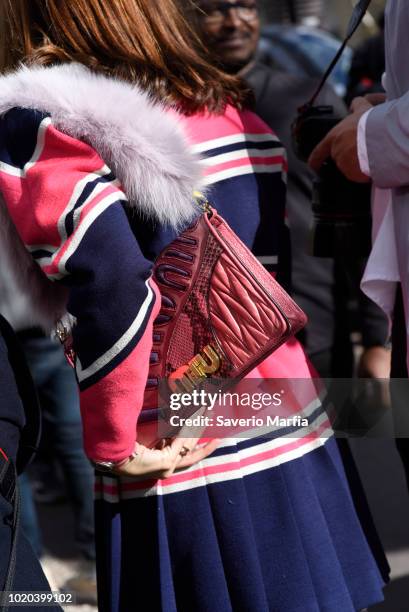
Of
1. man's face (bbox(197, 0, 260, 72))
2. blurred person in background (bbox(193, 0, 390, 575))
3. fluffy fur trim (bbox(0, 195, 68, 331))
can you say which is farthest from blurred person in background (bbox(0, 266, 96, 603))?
fluffy fur trim (bbox(0, 195, 68, 331))

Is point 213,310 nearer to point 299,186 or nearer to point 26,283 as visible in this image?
point 26,283

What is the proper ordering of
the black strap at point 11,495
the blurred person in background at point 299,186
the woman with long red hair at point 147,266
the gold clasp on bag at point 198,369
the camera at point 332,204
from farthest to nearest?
the blurred person in background at point 299,186, the camera at point 332,204, the gold clasp on bag at point 198,369, the woman with long red hair at point 147,266, the black strap at point 11,495

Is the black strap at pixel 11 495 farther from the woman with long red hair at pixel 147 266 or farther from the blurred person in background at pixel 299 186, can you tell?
the blurred person in background at pixel 299 186

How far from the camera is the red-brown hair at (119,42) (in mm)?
1480

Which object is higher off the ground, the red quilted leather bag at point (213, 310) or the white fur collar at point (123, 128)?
the white fur collar at point (123, 128)

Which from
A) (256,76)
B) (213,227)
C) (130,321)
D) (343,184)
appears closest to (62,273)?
(130,321)

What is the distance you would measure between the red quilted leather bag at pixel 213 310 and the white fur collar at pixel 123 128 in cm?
7

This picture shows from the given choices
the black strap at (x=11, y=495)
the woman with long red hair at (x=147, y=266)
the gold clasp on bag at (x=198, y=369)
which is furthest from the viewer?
the gold clasp on bag at (x=198, y=369)

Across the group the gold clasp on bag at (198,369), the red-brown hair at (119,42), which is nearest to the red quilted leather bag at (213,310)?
the gold clasp on bag at (198,369)

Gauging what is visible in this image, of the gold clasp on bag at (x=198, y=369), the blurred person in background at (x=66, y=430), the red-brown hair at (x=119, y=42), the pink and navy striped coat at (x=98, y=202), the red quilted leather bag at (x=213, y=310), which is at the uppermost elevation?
the red-brown hair at (x=119, y=42)

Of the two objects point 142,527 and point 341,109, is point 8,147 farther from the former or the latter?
point 341,109

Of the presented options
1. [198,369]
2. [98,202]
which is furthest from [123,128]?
[198,369]

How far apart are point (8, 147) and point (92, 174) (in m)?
0.15

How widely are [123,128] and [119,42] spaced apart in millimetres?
214
